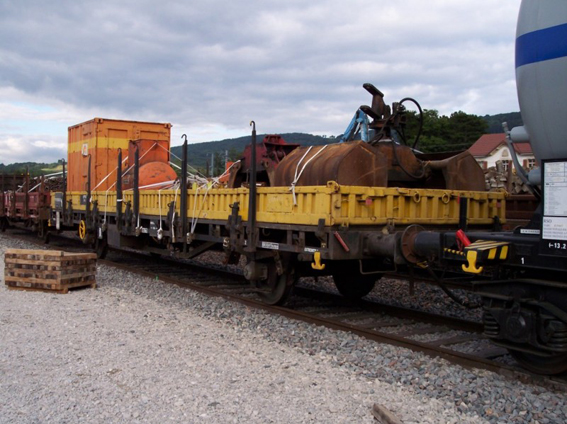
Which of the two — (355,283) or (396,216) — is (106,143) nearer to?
(355,283)

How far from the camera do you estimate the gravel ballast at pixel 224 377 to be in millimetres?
4191

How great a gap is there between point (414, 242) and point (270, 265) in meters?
2.59

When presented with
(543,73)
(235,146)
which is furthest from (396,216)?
(235,146)

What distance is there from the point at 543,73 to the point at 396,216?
2.47 metres

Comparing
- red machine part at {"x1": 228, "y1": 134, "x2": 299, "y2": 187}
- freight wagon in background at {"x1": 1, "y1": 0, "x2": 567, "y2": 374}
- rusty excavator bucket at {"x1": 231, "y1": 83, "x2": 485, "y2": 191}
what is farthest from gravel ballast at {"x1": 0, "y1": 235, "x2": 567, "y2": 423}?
red machine part at {"x1": 228, "y1": 134, "x2": 299, "y2": 187}

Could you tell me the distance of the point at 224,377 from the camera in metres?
4.97

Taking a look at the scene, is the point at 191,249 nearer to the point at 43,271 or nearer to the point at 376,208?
the point at 43,271

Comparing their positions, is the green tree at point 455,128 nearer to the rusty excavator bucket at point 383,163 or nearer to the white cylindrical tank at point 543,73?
the rusty excavator bucket at point 383,163

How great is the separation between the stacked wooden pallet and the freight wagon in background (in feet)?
4.59

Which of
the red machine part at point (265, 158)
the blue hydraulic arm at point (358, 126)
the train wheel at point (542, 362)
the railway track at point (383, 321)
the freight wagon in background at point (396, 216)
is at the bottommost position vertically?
the railway track at point (383, 321)

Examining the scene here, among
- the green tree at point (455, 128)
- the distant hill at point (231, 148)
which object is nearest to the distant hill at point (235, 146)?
the distant hill at point (231, 148)

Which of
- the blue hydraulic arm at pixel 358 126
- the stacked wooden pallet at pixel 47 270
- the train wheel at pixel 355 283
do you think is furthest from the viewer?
the stacked wooden pallet at pixel 47 270

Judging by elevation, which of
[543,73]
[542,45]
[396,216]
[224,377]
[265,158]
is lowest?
[224,377]

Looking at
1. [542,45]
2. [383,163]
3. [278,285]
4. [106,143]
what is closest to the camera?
[542,45]
